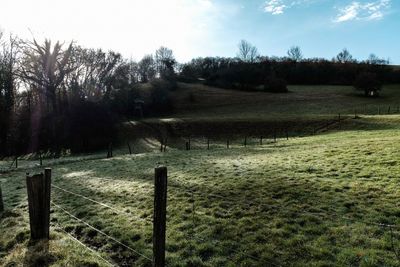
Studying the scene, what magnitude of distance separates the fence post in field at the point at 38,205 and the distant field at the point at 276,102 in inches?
2310

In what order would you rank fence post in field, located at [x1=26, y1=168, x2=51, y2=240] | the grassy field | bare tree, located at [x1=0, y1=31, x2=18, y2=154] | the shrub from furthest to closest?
the shrub, bare tree, located at [x1=0, y1=31, x2=18, y2=154], fence post in field, located at [x1=26, y1=168, x2=51, y2=240], the grassy field

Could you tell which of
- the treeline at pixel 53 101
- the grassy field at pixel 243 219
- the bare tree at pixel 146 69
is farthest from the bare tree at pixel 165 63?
the grassy field at pixel 243 219

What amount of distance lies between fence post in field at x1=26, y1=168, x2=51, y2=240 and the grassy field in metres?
0.49

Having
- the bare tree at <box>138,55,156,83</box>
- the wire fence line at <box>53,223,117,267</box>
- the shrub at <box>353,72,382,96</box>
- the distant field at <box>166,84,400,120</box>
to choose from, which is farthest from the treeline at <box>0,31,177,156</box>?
the shrub at <box>353,72,382,96</box>

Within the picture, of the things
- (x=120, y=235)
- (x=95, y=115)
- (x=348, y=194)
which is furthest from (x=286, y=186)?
(x=95, y=115)

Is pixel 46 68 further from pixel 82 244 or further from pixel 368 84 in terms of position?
pixel 368 84

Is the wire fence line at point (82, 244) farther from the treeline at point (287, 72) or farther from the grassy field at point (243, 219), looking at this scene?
the treeline at point (287, 72)

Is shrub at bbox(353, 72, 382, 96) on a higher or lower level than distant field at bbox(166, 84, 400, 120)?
higher

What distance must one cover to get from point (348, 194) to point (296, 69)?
357 feet

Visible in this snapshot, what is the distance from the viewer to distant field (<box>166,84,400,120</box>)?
7326 centimetres

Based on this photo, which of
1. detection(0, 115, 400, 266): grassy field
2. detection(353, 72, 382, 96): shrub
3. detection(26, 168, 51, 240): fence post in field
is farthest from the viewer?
detection(353, 72, 382, 96): shrub

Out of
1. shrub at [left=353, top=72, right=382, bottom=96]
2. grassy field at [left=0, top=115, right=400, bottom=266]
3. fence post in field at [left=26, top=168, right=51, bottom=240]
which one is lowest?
grassy field at [left=0, top=115, right=400, bottom=266]

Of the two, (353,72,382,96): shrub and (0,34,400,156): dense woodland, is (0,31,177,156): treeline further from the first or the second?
(353,72,382,96): shrub

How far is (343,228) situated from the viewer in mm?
10070
